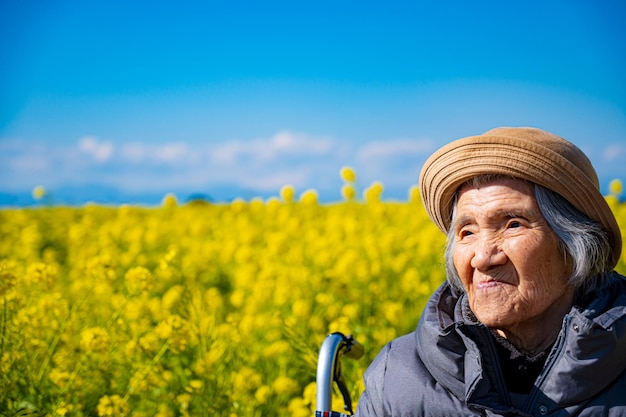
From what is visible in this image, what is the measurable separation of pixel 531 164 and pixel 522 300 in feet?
0.99

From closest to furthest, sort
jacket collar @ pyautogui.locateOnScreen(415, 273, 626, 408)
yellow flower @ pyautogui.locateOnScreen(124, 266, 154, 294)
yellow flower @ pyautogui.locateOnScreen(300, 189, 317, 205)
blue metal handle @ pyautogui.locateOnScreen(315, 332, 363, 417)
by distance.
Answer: jacket collar @ pyautogui.locateOnScreen(415, 273, 626, 408) < blue metal handle @ pyautogui.locateOnScreen(315, 332, 363, 417) < yellow flower @ pyautogui.locateOnScreen(124, 266, 154, 294) < yellow flower @ pyautogui.locateOnScreen(300, 189, 317, 205)

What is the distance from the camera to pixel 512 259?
1.68 metres

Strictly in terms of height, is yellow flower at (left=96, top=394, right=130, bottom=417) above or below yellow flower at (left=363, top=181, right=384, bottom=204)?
below

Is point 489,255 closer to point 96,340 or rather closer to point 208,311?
point 96,340

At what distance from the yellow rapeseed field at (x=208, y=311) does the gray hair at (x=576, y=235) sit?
2.67 feet

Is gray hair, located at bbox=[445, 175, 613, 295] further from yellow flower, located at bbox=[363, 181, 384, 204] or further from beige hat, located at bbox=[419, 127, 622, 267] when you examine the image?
yellow flower, located at bbox=[363, 181, 384, 204]

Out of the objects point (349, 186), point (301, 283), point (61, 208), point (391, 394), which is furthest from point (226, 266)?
point (61, 208)

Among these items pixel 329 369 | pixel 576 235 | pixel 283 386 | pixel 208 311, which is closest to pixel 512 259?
pixel 576 235

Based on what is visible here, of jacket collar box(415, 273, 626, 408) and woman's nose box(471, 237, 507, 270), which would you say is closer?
jacket collar box(415, 273, 626, 408)

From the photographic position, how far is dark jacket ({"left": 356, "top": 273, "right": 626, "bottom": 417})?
1569mm

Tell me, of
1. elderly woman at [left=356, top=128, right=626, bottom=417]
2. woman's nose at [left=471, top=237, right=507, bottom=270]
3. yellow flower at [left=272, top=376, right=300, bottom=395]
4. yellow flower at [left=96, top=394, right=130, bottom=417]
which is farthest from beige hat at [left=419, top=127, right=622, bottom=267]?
yellow flower at [left=272, top=376, right=300, bottom=395]

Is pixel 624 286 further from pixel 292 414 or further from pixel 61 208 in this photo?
pixel 61 208

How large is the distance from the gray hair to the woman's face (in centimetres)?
2

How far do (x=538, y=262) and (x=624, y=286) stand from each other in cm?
25
